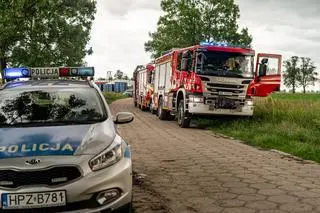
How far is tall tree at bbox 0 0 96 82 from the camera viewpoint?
3286 centimetres

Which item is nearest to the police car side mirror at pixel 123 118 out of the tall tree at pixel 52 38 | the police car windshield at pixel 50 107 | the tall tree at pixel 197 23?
the police car windshield at pixel 50 107

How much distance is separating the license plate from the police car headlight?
0.43 m

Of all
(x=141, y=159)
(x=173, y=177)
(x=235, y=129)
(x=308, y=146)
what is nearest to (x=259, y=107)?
(x=235, y=129)

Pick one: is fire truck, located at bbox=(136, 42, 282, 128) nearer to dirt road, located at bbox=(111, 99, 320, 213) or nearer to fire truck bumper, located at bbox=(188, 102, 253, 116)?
fire truck bumper, located at bbox=(188, 102, 253, 116)

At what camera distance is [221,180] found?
23.8 feet

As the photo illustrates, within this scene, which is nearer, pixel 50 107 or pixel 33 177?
pixel 33 177

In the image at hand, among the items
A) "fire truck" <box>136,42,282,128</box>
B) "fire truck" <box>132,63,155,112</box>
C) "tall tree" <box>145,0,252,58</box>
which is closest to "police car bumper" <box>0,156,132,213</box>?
"fire truck" <box>136,42,282,128</box>

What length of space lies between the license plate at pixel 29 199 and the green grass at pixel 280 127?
261 inches

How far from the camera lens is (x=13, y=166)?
14.3 ft

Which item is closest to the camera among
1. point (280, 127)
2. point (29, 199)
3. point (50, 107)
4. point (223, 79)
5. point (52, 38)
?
point (29, 199)

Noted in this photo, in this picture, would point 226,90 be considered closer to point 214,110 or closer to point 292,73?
point 214,110

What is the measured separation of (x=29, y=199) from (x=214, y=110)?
12318mm

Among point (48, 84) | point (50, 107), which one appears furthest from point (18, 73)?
point (50, 107)

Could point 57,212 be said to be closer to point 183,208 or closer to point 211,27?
point 183,208
